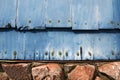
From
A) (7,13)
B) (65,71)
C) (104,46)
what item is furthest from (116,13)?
(7,13)

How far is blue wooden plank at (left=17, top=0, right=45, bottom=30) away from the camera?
117 inches

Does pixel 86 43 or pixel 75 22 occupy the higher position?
pixel 75 22

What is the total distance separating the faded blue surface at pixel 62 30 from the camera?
290 centimetres

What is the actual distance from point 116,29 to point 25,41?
87cm

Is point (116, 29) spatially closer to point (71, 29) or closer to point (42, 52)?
point (71, 29)

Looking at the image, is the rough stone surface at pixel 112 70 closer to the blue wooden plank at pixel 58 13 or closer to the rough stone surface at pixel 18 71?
the blue wooden plank at pixel 58 13

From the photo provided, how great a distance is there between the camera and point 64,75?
283 cm

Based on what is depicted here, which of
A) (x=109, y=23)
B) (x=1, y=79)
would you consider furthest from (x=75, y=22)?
(x=1, y=79)

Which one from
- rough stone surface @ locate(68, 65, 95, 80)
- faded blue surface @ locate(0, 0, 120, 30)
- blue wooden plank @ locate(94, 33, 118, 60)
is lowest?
rough stone surface @ locate(68, 65, 95, 80)

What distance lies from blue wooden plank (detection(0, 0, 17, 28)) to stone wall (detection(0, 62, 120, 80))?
1.37ft

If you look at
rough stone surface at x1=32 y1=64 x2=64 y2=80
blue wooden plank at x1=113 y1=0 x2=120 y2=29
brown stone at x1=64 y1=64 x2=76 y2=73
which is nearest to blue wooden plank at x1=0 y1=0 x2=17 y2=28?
rough stone surface at x1=32 y1=64 x2=64 y2=80

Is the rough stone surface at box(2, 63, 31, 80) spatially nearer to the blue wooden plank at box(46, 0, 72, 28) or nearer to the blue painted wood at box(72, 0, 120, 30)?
the blue wooden plank at box(46, 0, 72, 28)

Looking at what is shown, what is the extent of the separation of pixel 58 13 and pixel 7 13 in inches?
19.8

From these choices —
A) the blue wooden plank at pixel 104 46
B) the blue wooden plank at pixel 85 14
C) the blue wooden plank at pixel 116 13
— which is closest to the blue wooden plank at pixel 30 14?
the blue wooden plank at pixel 85 14
